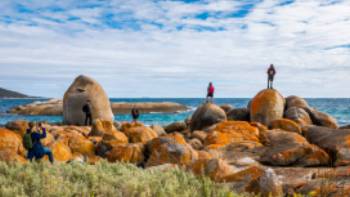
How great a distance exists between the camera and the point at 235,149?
53.7 ft

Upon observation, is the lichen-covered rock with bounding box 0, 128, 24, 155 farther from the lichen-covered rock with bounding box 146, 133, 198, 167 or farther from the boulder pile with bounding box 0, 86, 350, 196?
the lichen-covered rock with bounding box 146, 133, 198, 167

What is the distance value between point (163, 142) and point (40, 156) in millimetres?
4060

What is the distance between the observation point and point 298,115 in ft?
89.6

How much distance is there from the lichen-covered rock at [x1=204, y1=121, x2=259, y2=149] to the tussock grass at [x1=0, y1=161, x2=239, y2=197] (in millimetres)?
9264

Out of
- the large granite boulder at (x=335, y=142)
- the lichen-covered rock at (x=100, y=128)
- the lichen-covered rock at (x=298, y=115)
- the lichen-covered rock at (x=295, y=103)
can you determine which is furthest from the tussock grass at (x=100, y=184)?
the lichen-covered rock at (x=295, y=103)

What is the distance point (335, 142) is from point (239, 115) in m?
15.4

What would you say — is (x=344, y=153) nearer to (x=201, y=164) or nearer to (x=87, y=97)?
(x=201, y=164)

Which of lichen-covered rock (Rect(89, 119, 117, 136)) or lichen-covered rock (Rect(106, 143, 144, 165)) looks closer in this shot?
lichen-covered rock (Rect(106, 143, 144, 165))

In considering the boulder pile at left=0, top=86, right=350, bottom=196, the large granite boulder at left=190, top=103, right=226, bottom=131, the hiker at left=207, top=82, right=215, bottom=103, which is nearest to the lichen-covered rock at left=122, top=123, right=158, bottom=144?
the boulder pile at left=0, top=86, right=350, bottom=196

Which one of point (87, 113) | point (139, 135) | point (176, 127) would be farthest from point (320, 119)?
point (87, 113)

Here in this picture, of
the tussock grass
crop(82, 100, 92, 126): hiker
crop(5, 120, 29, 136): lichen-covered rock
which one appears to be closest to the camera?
the tussock grass

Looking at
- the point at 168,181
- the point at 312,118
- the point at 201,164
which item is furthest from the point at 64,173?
the point at 312,118

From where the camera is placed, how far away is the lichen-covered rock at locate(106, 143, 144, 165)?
47.1 feet

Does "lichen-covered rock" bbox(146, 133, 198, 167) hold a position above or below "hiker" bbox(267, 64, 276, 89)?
below
